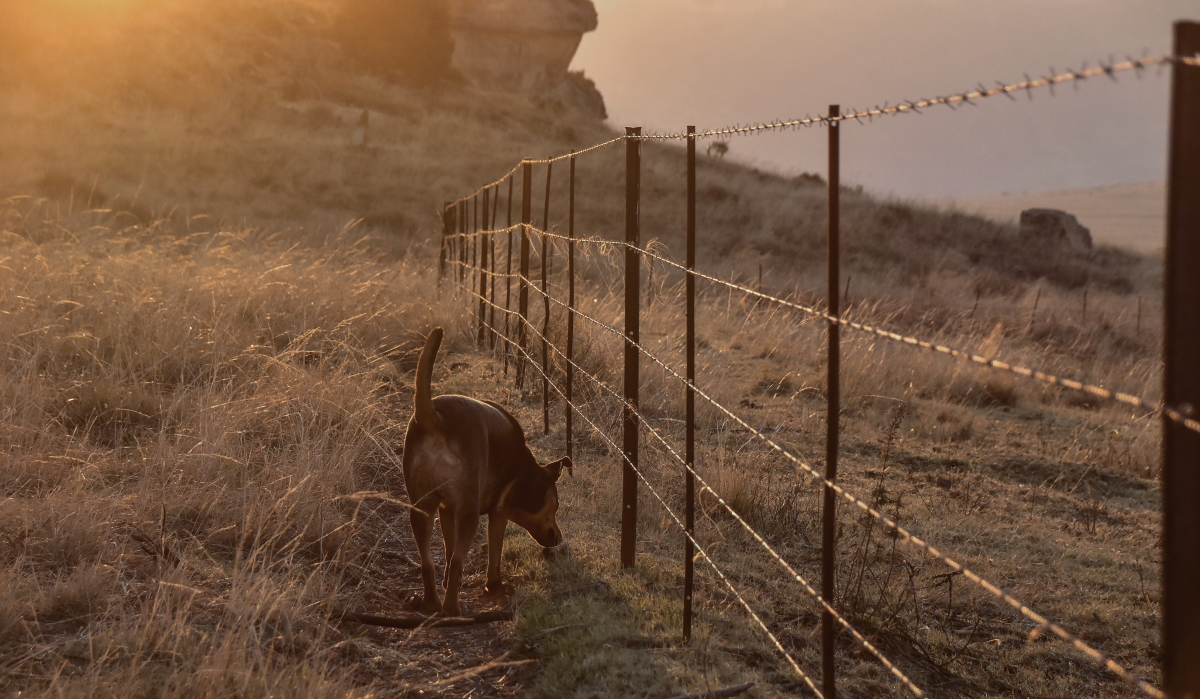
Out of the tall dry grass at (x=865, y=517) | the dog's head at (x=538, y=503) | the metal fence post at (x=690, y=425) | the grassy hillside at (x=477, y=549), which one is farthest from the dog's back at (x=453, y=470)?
A: the metal fence post at (x=690, y=425)

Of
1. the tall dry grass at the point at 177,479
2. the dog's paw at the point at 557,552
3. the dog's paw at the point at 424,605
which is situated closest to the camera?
the tall dry grass at the point at 177,479

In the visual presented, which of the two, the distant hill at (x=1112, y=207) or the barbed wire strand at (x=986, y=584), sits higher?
the distant hill at (x=1112, y=207)

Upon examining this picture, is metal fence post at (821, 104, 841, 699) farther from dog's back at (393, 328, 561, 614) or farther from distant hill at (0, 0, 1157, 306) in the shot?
distant hill at (0, 0, 1157, 306)

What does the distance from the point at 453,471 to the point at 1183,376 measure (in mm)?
2940

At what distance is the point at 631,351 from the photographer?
482 centimetres

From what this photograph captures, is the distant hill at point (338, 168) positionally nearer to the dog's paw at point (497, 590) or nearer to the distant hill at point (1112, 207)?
the dog's paw at point (497, 590)

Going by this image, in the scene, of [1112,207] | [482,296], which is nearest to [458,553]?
[482,296]

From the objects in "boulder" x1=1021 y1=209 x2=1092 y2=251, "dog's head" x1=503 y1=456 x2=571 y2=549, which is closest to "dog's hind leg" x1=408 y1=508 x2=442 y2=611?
"dog's head" x1=503 y1=456 x2=571 y2=549

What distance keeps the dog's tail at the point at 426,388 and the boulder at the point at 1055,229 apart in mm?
29425

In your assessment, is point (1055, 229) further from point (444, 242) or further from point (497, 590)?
point (497, 590)

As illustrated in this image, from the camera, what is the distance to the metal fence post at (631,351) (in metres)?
4.63

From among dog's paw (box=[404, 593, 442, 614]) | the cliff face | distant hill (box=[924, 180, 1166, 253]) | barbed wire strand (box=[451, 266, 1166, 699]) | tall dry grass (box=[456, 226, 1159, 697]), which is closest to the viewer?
barbed wire strand (box=[451, 266, 1166, 699])

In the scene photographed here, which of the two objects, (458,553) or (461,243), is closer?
(458,553)

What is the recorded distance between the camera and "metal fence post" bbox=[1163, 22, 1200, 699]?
1369 millimetres
